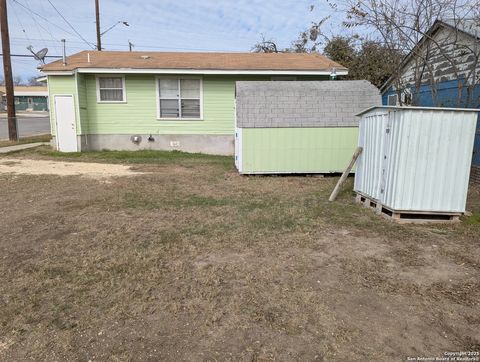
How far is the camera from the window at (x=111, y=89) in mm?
14102

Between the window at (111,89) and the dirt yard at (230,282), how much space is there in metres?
8.13

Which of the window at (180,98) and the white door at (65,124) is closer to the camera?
the white door at (65,124)

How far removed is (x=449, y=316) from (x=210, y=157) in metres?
11.1

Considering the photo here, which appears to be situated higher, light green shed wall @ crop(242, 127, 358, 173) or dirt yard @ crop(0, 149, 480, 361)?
light green shed wall @ crop(242, 127, 358, 173)

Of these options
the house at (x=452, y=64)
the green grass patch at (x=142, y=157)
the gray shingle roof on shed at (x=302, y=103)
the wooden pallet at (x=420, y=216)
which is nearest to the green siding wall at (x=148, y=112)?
the green grass patch at (x=142, y=157)

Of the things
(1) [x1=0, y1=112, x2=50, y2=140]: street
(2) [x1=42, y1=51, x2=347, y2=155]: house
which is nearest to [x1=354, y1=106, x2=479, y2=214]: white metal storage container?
(2) [x1=42, y1=51, x2=347, y2=155]: house

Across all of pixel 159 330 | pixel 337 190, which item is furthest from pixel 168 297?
pixel 337 190

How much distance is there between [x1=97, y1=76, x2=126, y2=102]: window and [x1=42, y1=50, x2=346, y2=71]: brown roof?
1.91ft

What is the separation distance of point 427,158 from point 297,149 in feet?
13.6

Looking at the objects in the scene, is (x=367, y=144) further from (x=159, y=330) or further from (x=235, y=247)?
(x=159, y=330)

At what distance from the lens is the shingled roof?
1362 cm

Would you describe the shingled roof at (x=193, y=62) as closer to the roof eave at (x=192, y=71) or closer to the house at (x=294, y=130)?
the roof eave at (x=192, y=71)

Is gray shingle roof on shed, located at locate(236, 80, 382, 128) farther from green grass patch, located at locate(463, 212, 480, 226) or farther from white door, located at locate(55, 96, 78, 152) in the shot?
white door, located at locate(55, 96, 78, 152)

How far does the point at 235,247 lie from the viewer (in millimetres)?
4625
